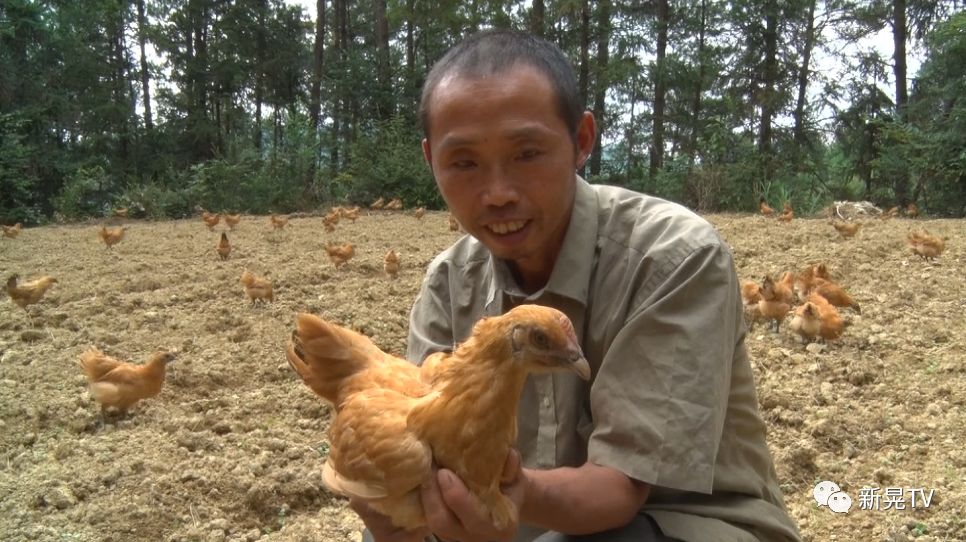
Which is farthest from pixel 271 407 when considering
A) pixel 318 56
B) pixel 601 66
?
pixel 318 56

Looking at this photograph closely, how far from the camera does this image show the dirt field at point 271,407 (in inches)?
115

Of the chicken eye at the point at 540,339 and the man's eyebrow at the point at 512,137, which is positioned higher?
the man's eyebrow at the point at 512,137

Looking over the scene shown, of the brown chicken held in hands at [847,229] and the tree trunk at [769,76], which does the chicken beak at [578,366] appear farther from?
the tree trunk at [769,76]

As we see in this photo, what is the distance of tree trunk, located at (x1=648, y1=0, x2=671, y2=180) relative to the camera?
18.1 m

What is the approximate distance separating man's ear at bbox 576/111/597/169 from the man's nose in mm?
272

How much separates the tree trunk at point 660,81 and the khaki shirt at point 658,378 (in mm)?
16420

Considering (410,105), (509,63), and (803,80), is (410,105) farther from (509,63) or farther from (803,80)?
(509,63)

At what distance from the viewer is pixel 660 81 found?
18172 millimetres

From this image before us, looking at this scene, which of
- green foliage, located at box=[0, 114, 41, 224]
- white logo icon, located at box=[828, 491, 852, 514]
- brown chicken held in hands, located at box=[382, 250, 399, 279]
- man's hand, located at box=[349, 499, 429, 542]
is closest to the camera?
man's hand, located at box=[349, 499, 429, 542]

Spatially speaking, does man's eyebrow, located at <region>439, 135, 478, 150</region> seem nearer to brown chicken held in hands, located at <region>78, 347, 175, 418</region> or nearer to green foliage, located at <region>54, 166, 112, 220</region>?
brown chicken held in hands, located at <region>78, 347, 175, 418</region>

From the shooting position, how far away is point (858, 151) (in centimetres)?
1867

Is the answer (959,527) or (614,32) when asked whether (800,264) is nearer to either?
(959,527)

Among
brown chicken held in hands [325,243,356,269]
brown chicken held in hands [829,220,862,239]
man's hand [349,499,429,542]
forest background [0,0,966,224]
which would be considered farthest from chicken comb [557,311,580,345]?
forest background [0,0,966,224]

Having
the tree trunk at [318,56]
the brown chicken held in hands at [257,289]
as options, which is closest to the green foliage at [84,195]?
the tree trunk at [318,56]
